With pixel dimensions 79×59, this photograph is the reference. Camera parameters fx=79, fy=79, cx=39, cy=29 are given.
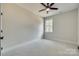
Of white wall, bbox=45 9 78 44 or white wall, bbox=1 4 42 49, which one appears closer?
white wall, bbox=1 4 42 49

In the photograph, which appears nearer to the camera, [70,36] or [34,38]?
[34,38]

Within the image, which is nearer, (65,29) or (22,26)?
(22,26)

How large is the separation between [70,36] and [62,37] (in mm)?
293

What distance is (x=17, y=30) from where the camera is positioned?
6.67ft

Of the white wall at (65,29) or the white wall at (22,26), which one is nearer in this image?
the white wall at (22,26)

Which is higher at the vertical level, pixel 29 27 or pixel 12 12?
pixel 12 12

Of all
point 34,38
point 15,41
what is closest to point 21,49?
point 15,41

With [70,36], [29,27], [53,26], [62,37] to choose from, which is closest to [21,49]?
Result: [29,27]

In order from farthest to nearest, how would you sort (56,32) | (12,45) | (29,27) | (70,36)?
1. (70,36)
2. (56,32)
3. (29,27)
4. (12,45)

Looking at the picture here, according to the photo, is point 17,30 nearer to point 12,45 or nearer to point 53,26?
point 12,45

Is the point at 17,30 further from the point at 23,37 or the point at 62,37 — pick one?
the point at 62,37

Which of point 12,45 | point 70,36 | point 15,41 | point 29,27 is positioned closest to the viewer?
point 12,45

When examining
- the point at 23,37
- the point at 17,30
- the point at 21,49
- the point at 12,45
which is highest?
the point at 17,30

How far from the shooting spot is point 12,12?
2111 millimetres
